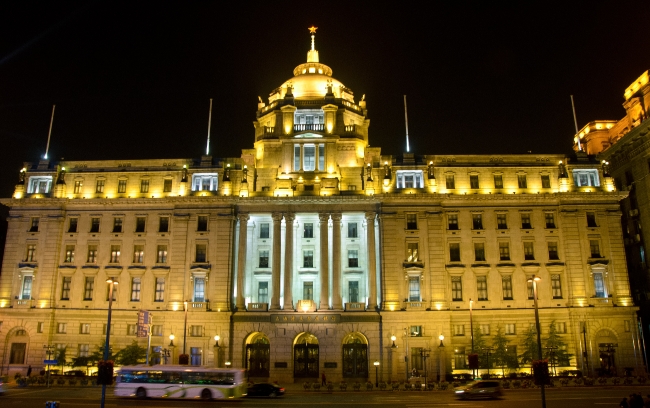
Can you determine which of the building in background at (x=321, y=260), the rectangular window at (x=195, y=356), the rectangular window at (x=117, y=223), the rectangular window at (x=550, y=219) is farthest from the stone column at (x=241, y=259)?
the rectangular window at (x=550, y=219)

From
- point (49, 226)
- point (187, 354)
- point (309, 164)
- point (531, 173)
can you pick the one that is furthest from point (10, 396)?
point (531, 173)

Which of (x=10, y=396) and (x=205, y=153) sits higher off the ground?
(x=205, y=153)

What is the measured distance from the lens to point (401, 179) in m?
71.8

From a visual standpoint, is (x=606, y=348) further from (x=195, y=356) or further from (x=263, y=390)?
(x=195, y=356)

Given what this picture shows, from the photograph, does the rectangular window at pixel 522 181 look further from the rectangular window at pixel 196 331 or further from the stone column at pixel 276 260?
the rectangular window at pixel 196 331

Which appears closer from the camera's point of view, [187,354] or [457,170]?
[187,354]

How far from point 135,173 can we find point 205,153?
9664mm

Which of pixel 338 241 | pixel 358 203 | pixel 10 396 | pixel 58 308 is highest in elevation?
pixel 358 203

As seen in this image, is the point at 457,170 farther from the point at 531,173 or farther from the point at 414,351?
the point at 414,351

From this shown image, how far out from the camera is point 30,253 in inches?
2785

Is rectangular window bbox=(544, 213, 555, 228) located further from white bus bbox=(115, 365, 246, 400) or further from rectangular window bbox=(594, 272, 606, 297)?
white bus bbox=(115, 365, 246, 400)

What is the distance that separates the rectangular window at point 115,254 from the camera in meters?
70.4

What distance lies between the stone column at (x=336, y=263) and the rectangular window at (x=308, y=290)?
321 centimetres

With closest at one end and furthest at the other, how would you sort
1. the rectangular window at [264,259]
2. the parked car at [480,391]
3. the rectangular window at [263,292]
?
the parked car at [480,391] < the rectangular window at [263,292] < the rectangular window at [264,259]
